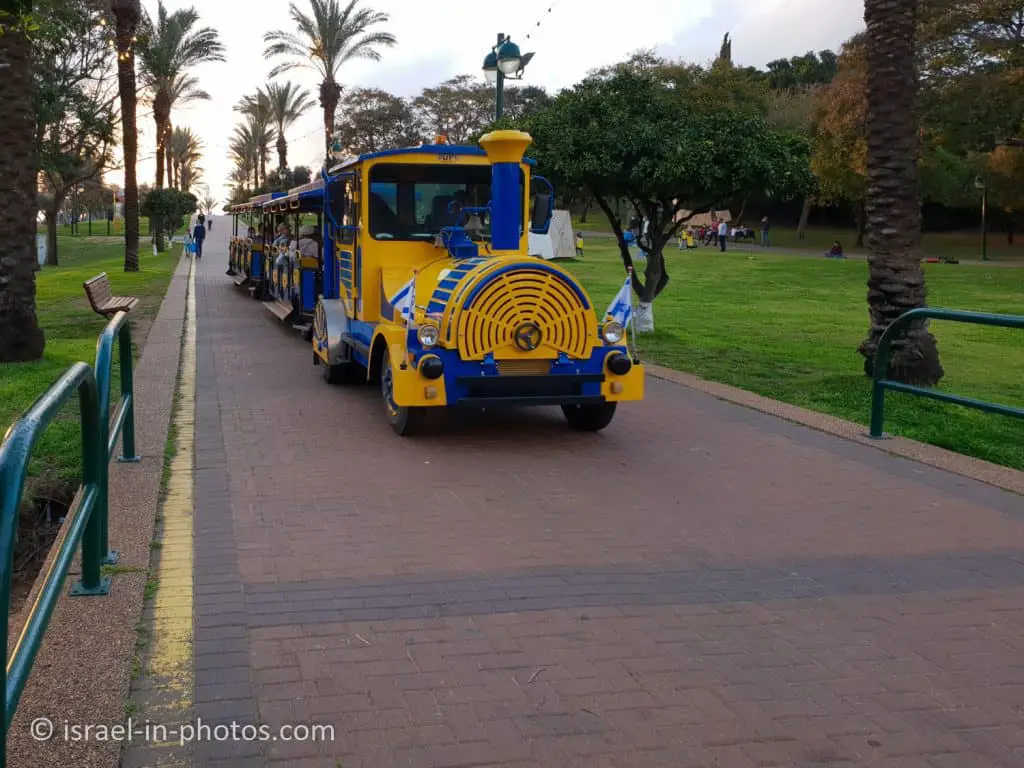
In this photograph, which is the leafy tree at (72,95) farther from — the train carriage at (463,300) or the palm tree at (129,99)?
the train carriage at (463,300)

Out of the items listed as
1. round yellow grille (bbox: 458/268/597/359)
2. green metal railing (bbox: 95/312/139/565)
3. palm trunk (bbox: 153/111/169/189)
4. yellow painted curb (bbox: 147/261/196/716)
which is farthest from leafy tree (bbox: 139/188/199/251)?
green metal railing (bbox: 95/312/139/565)

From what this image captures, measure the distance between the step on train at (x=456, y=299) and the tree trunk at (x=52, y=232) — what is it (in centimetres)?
3352

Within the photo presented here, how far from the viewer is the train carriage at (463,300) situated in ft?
26.1

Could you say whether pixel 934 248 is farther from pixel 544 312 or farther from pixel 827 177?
pixel 544 312

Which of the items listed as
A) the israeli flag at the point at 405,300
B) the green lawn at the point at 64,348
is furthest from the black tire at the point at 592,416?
the green lawn at the point at 64,348

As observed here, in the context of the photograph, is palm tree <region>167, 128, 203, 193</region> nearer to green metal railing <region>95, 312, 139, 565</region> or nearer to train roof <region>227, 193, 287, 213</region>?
train roof <region>227, 193, 287, 213</region>

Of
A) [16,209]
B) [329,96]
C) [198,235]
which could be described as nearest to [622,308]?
[16,209]

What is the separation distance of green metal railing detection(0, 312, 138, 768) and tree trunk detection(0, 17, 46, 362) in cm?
542

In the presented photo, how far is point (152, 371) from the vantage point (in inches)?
441

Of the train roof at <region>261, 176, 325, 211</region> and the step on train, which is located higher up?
the train roof at <region>261, 176, 325, 211</region>

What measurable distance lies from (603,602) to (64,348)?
32.4 feet

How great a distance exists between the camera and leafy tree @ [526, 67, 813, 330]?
1380 cm

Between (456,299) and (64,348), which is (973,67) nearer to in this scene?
(64,348)

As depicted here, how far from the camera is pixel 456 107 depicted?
6669 centimetres
